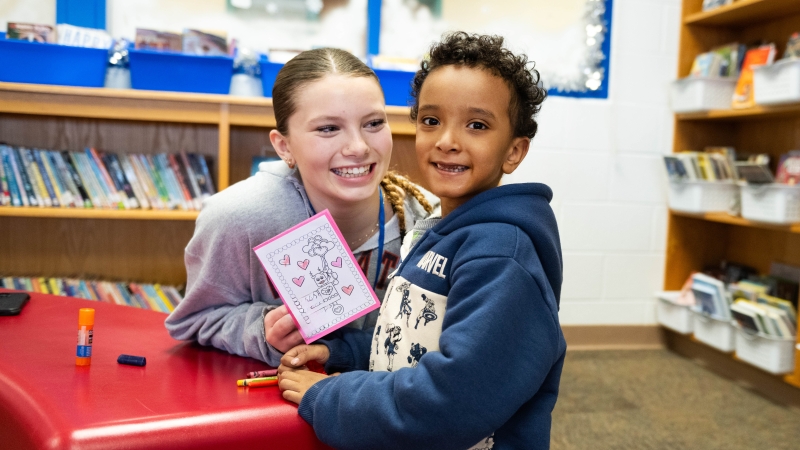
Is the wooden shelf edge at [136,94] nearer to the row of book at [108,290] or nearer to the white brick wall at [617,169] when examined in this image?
the row of book at [108,290]

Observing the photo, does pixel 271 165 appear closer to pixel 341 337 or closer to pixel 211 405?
pixel 341 337

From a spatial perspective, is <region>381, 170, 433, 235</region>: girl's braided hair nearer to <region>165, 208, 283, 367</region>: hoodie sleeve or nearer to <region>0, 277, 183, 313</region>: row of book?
<region>165, 208, 283, 367</region>: hoodie sleeve

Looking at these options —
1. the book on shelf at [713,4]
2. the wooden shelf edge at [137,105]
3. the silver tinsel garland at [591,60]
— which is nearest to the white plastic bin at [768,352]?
the silver tinsel garland at [591,60]

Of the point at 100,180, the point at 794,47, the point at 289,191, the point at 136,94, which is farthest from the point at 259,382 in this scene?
the point at 794,47

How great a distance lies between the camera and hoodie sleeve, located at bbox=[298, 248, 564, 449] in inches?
30.2

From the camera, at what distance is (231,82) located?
2.40 meters

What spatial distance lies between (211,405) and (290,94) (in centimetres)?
61

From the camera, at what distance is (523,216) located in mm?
867

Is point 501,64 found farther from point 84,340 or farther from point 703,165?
point 703,165

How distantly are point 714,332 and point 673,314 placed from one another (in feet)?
1.01

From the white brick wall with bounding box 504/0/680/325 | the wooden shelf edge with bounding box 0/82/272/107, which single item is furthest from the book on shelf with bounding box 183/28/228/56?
the white brick wall with bounding box 504/0/680/325

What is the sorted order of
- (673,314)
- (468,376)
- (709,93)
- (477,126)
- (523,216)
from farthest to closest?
(673,314)
(709,93)
(477,126)
(523,216)
(468,376)

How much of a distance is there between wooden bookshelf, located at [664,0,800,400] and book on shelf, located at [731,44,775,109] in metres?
0.05

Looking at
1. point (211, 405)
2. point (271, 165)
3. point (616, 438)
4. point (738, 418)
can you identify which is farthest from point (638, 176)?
point (211, 405)
